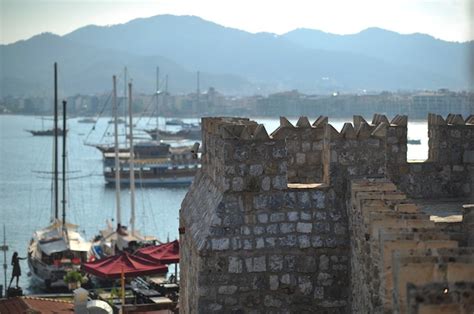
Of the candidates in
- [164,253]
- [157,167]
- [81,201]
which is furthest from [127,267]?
[157,167]

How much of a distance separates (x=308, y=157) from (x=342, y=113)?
284 ft

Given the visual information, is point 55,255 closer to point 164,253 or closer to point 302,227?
point 164,253

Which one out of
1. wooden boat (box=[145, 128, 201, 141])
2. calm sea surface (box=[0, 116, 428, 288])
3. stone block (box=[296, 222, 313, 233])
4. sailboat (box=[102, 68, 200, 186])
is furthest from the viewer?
wooden boat (box=[145, 128, 201, 141])

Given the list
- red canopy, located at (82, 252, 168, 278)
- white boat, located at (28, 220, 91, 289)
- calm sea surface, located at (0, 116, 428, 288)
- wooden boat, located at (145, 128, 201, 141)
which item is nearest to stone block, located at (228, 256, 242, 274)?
red canopy, located at (82, 252, 168, 278)

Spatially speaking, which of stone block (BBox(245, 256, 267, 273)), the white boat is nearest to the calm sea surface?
the white boat

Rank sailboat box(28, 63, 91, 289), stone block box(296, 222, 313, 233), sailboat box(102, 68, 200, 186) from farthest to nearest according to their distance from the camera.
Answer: sailboat box(102, 68, 200, 186), sailboat box(28, 63, 91, 289), stone block box(296, 222, 313, 233)

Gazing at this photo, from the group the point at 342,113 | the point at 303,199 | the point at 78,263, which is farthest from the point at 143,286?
the point at 342,113

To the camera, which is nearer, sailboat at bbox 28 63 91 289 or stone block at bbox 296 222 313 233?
stone block at bbox 296 222 313 233

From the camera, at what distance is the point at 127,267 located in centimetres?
2644

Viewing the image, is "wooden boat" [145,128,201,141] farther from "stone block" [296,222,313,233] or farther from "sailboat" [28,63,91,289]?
"stone block" [296,222,313,233]

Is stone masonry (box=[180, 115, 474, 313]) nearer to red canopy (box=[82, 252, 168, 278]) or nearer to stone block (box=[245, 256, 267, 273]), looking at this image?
stone block (box=[245, 256, 267, 273])

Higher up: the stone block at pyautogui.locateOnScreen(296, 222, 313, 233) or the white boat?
the stone block at pyautogui.locateOnScreen(296, 222, 313, 233)

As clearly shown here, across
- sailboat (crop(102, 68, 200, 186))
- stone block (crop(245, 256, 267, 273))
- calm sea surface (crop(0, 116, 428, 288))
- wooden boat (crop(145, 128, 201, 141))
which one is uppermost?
stone block (crop(245, 256, 267, 273))

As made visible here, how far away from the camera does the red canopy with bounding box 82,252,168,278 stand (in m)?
26.0
